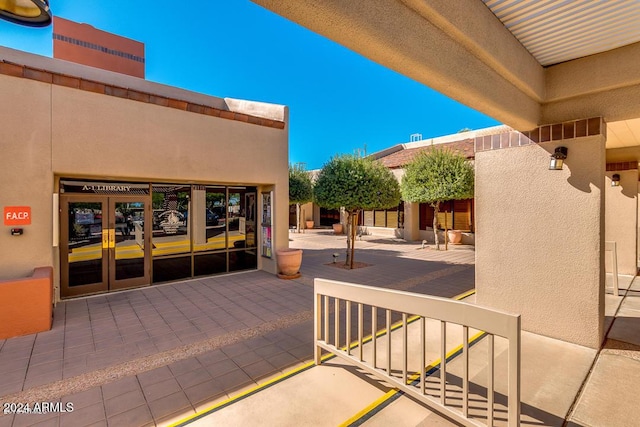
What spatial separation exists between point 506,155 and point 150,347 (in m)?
6.13

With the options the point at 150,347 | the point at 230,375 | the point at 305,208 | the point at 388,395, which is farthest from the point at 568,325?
the point at 305,208

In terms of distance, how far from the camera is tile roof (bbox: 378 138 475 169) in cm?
1667

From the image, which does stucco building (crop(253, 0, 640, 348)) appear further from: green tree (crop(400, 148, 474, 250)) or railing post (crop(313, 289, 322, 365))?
green tree (crop(400, 148, 474, 250))

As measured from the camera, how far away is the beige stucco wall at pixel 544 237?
394cm

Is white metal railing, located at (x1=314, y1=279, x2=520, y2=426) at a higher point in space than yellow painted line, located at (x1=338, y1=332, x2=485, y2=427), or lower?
higher

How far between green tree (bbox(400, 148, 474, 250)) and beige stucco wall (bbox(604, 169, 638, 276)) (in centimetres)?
505

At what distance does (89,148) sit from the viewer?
614 centimetres

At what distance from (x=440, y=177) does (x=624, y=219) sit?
6170 millimetres

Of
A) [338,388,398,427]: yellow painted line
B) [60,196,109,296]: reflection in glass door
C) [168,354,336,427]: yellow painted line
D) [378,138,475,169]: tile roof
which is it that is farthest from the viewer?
[378,138,475,169]: tile roof

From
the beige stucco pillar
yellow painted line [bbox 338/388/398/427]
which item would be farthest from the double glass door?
the beige stucco pillar

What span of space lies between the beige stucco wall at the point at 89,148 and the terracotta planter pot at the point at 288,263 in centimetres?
225

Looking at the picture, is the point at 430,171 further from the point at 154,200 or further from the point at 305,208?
the point at 305,208

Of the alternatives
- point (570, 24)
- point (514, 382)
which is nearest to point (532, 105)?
point (570, 24)

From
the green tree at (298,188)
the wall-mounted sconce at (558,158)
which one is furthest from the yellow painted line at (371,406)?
the green tree at (298,188)
